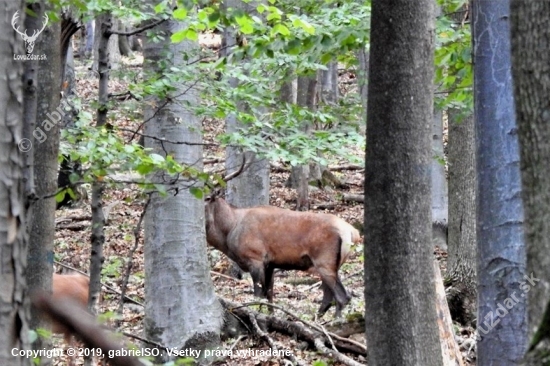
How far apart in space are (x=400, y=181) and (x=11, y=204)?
3.57m

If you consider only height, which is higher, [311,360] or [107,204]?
[107,204]

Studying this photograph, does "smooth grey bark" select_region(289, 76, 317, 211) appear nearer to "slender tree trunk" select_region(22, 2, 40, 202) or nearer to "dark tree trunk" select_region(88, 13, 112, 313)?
"dark tree trunk" select_region(88, 13, 112, 313)

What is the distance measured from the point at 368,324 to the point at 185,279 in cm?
373

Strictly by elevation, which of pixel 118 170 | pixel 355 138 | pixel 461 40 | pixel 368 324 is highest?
pixel 461 40

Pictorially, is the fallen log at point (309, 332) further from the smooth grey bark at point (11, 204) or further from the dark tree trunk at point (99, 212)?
the smooth grey bark at point (11, 204)

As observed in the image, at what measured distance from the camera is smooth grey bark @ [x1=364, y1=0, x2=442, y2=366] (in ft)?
18.4

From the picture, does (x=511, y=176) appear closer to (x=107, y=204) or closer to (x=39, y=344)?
(x=39, y=344)

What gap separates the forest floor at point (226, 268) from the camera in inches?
393

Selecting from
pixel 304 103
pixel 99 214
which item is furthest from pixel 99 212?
pixel 304 103

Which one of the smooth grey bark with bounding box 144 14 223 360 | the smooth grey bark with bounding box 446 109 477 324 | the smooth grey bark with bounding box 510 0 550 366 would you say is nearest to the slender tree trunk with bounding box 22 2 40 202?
the smooth grey bark with bounding box 510 0 550 366

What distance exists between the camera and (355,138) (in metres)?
9.26

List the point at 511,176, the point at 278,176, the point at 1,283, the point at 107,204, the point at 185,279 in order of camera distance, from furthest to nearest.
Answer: the point at 278,176
the point at 107,204
the point at 185,279
the point at 511,176
the point at 1,283

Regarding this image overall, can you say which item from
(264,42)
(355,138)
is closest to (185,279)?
(355,138)

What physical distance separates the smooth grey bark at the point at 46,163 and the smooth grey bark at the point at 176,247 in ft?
8.27
